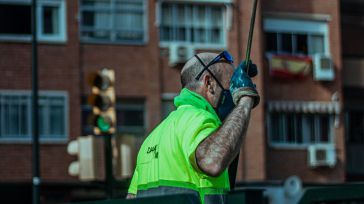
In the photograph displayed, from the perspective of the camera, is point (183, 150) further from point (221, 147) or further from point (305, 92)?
point (305, 92)

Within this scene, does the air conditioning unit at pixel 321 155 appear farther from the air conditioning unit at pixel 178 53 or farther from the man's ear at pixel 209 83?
the man's ear at pixel 209 83

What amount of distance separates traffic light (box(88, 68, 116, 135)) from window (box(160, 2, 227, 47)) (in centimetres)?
1351

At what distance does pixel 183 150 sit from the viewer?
3.55 metres

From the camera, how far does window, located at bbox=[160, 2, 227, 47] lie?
28.7 m

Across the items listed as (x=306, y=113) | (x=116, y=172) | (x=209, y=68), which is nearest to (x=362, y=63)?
(x=306, y=113)

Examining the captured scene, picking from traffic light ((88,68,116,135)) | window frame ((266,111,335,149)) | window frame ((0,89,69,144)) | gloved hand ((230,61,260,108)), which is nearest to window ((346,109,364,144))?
window frame ((266,111,335,149))

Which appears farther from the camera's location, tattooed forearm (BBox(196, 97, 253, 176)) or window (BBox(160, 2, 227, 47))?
window (BBox(160, 2, 227, 47))

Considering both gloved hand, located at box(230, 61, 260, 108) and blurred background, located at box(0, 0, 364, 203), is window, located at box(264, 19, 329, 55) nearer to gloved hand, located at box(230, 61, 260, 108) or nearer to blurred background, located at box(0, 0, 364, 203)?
blurred background, located at box(0, 0, 364, 203)

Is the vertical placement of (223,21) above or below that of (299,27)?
above

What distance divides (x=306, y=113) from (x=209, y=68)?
88.3 feet

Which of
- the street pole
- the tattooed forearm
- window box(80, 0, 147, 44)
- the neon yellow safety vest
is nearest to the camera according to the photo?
the tattooed forearm

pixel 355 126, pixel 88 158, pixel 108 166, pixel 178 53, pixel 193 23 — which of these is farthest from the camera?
pixel 355 126

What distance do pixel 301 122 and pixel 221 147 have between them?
27354 mm

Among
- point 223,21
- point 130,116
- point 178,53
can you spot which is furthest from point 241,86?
point 223,21
